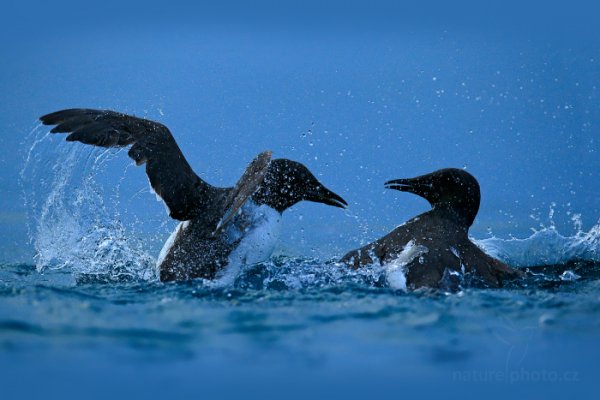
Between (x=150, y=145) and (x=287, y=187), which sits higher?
(x=150, y=145)

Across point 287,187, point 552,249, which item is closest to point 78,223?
point 287,187

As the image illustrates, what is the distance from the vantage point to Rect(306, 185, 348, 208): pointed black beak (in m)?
8.61

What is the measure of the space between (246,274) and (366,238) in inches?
170

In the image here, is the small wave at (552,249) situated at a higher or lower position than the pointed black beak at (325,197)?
lower

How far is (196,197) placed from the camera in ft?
28.5

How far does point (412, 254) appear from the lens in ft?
26.1

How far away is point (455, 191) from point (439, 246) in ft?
2.91

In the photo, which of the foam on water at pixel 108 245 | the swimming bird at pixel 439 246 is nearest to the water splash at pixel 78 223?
the foam on water at pixel 108 245

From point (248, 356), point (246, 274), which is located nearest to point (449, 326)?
point (248, 356)

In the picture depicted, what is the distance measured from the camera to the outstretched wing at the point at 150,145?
8484mm

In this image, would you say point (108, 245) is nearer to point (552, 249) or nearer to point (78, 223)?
point (78, 223)

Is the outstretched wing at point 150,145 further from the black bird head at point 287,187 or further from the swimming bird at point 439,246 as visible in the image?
the swimming bird at point 439,246

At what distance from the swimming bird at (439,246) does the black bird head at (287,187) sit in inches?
29.2

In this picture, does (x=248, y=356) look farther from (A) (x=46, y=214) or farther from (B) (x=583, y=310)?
(A) (x=46, y=214)
